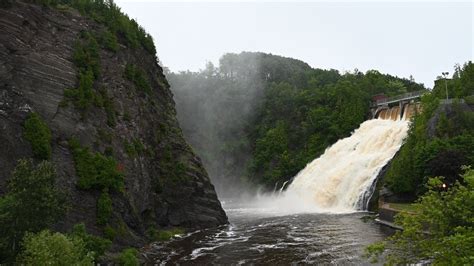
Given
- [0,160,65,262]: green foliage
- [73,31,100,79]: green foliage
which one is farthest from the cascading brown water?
[0,160,65,262]: green foliage

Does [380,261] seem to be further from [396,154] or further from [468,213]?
[396,154]

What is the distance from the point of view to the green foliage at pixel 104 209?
29.0m

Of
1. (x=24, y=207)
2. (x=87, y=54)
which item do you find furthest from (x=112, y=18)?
(x=24, y=207)

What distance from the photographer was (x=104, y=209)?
96.0 feet

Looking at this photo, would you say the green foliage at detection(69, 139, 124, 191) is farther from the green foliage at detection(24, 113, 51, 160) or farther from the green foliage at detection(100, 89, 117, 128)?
the green foliage at detection(100, 89, 117, 128)

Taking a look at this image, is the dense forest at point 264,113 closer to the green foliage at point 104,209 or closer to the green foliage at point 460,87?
the green foliage at point 460,87

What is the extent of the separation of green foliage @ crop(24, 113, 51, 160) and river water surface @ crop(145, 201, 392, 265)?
9.37 meters

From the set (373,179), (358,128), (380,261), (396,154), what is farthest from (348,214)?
(358,128)

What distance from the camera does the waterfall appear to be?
157 ft

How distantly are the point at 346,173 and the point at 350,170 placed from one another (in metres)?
0.58

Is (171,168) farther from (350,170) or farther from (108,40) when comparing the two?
(350,170)

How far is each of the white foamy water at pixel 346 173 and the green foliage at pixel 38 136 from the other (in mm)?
30283

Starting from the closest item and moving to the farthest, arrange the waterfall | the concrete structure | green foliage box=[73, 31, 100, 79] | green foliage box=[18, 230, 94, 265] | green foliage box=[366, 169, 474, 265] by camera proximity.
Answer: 1. green foliage box=[366, 169, 474, 265]
2. green foliage box=[18, 230, 94, 265]
3. green foliage box=[73, 31, 100, 79]
4. the waterfall
5. the concrete structure

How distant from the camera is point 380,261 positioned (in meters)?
24.1
